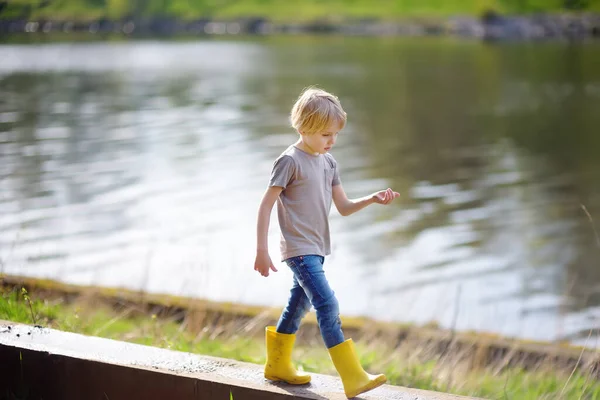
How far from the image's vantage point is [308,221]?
3107 mm

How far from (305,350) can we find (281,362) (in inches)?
90.5

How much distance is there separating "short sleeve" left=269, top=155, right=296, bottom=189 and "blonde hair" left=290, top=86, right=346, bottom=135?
0.37 feet

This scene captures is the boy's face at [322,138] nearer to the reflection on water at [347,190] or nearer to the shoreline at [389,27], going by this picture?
the reflection on water at [347,190]

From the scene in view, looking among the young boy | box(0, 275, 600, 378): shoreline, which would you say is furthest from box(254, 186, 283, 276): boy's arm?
box(0, 275, 600, 378): shoreline

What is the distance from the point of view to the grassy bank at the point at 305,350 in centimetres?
418

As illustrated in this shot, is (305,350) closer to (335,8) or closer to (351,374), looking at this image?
(351,374)

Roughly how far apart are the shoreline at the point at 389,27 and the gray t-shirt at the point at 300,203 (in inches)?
2067

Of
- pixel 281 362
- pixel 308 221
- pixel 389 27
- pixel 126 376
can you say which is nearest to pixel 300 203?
pixel 308 221

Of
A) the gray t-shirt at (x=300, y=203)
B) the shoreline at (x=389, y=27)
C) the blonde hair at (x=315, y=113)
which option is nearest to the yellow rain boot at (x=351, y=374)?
the gray t-shirt at (x=300, y=203)

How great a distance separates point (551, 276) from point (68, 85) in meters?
19.4

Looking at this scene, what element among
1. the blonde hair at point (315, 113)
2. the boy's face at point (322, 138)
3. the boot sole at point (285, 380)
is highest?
the blonde hair at point (315, 113)

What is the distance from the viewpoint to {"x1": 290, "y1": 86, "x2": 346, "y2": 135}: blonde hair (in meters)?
3.04

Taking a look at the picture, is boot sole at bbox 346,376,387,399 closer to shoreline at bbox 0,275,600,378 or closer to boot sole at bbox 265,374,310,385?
boot sole at bbox 265,374,310,385

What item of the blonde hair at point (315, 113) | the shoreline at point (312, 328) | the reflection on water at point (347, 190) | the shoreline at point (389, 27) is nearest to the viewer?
the blonde hair at point (315, 113)
